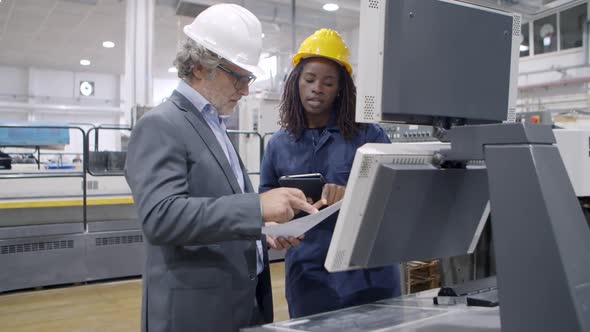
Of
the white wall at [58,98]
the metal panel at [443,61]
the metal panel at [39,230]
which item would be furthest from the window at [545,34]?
the white wall at [58,98]

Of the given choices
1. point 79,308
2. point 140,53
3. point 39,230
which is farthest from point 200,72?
point 140,53

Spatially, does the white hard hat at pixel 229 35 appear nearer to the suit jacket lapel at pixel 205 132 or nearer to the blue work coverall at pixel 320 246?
the suit jacket lapel at pixel 205 132

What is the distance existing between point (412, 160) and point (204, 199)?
45 centimetres

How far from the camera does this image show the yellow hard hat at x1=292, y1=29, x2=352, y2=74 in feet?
5.66

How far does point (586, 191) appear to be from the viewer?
2.35m

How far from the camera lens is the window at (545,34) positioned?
367 inches

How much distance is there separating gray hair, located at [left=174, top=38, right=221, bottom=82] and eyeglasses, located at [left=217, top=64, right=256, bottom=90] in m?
0.02

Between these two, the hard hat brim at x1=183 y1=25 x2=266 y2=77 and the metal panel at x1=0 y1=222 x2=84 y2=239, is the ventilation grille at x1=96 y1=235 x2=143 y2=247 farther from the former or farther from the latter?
the hard hat brim at x1=183 y1=25 x2=266 y2=77

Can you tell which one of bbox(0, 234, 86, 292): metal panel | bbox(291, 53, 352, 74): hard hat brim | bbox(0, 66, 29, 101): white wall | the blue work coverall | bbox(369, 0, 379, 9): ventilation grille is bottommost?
bbox(0, 234, 86, 292): metal panel

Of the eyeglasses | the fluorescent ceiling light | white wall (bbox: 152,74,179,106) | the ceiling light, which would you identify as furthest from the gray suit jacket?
white wall (bbox: 152,74,179,106)

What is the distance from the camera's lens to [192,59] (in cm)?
127

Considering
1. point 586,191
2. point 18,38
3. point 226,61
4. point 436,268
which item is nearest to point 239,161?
point 226,61

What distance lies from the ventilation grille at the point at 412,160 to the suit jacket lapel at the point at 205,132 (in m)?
0.46

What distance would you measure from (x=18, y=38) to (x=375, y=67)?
12.2 meters
